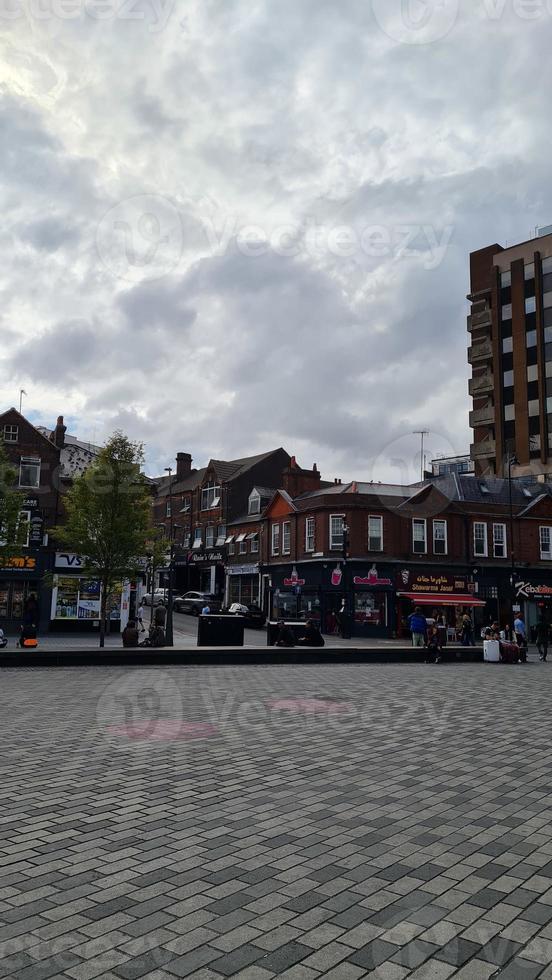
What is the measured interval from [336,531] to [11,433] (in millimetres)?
20415

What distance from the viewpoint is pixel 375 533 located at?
149ft

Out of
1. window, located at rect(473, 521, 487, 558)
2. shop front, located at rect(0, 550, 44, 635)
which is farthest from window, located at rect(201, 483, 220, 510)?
shop front, located at rect(0, 550, 44, 635)

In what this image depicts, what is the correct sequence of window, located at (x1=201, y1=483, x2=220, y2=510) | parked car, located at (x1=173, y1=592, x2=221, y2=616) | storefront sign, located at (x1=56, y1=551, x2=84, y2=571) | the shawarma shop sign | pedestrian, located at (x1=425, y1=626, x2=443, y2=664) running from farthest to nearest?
window, located at (x1=201, y1=483, x2=220, y2=510) < parked car, located at (x1=173, y1=592, x2=221, y2=616) < the shawarma shop sign < storefront sign, located at (x1=56, y1=551, x2=84, y2=571) < pedestrian, located at (x1=425, y1=626, x2=443, y2=664)

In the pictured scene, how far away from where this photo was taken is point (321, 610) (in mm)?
45031

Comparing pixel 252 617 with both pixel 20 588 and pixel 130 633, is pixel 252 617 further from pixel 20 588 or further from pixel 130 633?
pixel 130 633

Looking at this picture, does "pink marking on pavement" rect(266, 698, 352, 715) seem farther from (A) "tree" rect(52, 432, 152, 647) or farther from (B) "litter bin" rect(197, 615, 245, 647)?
(A) "tree" rect(52, 432, 152, 647)

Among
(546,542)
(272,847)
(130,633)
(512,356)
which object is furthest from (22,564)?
(512,356)

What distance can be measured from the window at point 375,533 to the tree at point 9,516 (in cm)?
2159

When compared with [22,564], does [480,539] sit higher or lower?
higher

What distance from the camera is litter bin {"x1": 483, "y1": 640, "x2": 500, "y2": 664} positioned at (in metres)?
25.8

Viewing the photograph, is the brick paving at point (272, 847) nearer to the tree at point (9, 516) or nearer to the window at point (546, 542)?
the tree at point (9, 516)

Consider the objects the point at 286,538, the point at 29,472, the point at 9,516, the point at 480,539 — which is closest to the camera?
the point at 9,516

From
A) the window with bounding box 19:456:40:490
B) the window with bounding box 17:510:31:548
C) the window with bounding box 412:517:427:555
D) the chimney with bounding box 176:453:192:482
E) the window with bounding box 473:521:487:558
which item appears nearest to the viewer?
the window with bounding box 17:510:31:548

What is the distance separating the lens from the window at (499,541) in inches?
1859
